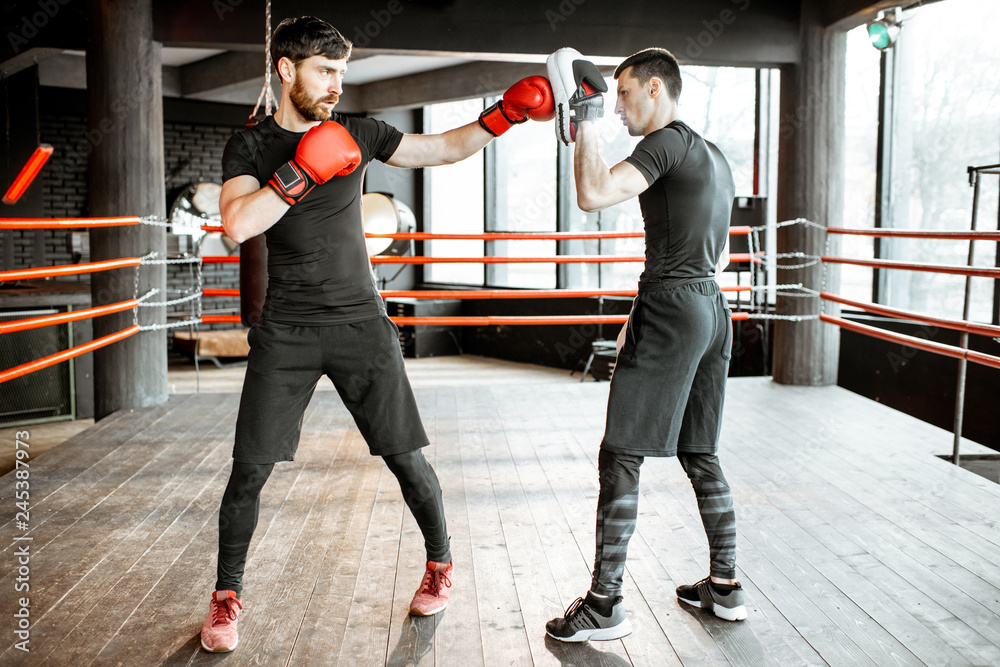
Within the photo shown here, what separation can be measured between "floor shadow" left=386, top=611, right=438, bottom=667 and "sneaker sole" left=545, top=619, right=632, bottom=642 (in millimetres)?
270

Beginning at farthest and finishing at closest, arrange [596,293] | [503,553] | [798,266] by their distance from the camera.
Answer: [798,266] < [596,293] < [503,553]

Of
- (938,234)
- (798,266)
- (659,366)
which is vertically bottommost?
(659,366)

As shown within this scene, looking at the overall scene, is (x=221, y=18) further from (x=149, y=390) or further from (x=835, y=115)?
(x=835, y=115)

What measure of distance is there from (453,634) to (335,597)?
356mm

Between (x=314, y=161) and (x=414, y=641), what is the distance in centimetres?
105

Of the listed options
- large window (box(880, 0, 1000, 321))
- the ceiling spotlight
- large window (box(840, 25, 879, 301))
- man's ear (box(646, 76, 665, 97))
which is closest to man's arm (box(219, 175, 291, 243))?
man's ear (box(646, 76, 665, 97))

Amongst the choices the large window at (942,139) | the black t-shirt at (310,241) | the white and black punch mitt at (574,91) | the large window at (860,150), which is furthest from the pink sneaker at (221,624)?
the large window at (860,150)

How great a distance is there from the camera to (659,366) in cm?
180

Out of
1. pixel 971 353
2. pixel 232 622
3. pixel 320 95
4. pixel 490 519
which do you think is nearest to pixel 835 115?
pixel 971 353

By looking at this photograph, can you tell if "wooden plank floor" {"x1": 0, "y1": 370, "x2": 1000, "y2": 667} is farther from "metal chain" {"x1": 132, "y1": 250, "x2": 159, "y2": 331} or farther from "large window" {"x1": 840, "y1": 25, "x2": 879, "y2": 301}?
"large window" {"x1": 840, "y1": 25, "x2": 879, "y2": 301}

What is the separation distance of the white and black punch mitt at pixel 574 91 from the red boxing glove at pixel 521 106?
81 millimetres

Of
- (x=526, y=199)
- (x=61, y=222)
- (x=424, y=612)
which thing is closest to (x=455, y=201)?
(x=526, y=199)

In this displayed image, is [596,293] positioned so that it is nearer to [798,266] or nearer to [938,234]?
[798,266]

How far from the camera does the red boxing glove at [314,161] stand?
5.25 feet
